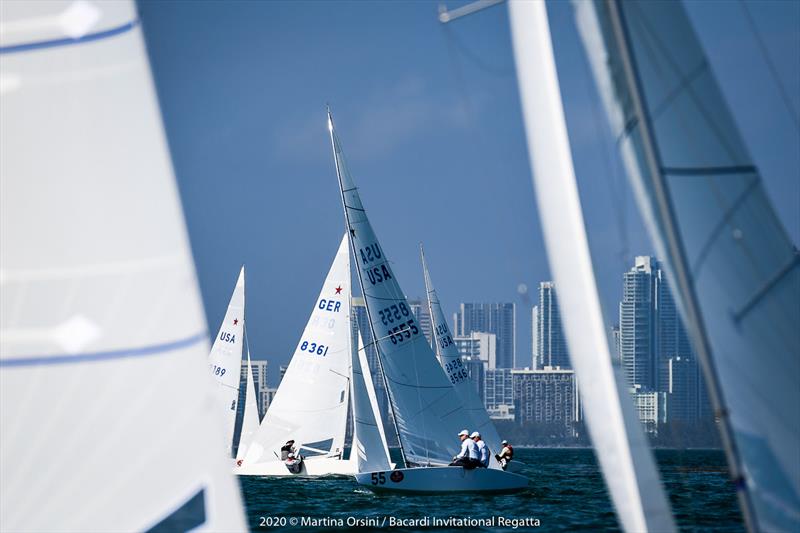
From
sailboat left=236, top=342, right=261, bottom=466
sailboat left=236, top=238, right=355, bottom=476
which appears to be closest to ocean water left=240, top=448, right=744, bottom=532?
sailboat left=236, top=238, right=355, bottom=476

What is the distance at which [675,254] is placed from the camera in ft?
18.4

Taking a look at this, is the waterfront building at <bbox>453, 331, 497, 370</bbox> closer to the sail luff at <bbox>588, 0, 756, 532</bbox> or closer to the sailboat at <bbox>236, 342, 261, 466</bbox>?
the sailboat at <bbox>236, 342, 261, 466</bbox>

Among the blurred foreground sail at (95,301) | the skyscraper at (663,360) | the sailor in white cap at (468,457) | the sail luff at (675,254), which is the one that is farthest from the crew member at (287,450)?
the skyscraper at (663,360)

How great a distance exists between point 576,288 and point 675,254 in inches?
34.1

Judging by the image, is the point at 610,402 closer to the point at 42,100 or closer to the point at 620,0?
the point at 620,0

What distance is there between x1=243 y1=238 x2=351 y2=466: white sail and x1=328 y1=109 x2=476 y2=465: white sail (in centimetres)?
609

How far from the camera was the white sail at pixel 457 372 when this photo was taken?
28672 mm

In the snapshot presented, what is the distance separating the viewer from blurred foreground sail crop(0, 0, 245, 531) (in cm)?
399

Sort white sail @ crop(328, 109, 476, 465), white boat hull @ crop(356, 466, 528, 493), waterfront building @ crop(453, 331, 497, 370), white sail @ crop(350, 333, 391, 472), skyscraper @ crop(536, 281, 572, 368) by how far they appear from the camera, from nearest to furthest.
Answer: white boat hull @ crop(356, 466, 528, 493) → white sail @ crop(328, 109, 476, 465) → white sail @ crop(350, 333, 391, 472) → skyscraper @ crop(536, 281, 572, 368) → waterfront building @ crop(453, 331, 497, 370)

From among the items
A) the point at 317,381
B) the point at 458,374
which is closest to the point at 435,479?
the point at 317,381

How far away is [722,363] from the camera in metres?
5.59

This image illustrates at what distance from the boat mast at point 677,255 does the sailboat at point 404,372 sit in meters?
16.1

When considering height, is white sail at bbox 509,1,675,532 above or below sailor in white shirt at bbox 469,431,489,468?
above

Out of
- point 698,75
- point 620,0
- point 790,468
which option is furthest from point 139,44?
point 790,468
